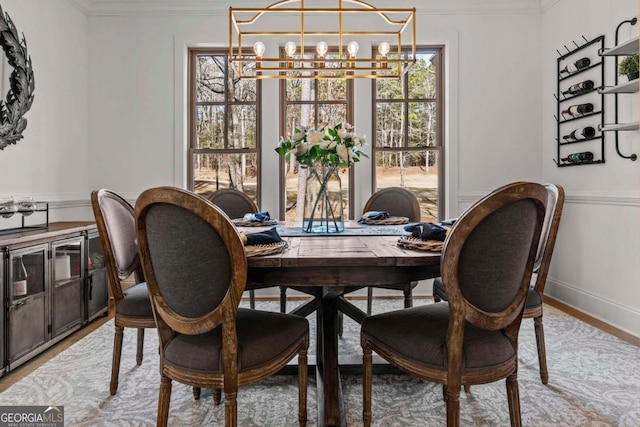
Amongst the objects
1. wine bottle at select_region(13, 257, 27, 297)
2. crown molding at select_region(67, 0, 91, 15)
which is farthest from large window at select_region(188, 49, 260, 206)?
wine bottle at select_region(13, 257, 27, 297)

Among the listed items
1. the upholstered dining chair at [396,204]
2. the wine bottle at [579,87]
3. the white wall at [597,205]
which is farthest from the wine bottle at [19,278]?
the wine bottle at [579,87]

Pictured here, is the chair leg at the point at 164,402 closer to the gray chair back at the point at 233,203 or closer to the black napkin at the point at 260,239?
the black napkin at the point at 260,239

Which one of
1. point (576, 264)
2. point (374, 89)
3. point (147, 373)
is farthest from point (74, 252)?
point (576, 264)

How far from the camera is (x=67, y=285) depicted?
2.72 meters

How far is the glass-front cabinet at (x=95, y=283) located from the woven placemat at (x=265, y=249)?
2018 mm

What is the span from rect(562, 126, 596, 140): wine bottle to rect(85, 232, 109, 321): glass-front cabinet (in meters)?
3.79

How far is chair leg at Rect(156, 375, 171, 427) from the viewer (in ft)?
4.42

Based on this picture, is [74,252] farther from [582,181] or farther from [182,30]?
[582,181]

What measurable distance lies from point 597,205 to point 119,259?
10.8 feet

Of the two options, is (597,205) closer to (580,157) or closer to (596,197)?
(596,197)

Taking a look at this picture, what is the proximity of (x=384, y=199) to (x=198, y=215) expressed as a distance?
2.19 metres

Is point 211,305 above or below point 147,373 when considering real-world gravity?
above

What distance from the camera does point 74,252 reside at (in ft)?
9.23

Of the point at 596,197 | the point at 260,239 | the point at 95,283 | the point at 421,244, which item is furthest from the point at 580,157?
the point at 95,283
